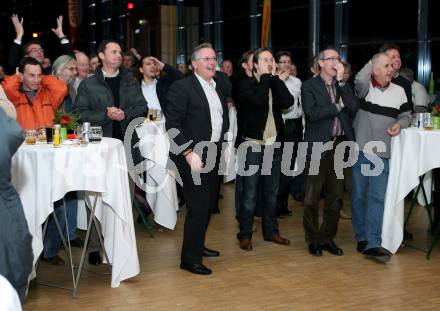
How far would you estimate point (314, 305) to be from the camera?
149 inches

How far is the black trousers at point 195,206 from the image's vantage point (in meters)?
4.37

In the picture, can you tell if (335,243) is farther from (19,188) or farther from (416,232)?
(19,188)

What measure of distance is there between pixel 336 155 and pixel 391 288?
1107 mm

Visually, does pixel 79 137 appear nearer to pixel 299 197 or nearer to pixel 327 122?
pixel 327 122

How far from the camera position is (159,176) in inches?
221

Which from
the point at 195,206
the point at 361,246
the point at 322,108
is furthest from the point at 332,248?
the point at 195,206

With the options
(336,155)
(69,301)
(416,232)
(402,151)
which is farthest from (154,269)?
(416,232)

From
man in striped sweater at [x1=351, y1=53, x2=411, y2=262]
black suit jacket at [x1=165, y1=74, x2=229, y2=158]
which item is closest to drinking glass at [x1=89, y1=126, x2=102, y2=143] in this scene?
black suit jacket at [x1=165, y1=74, x2=229, y2=158]

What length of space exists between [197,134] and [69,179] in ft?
3.26

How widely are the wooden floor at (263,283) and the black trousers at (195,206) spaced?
0.55 feet

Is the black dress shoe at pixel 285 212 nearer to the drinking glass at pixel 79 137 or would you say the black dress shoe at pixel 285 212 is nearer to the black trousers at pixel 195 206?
the black trousers at pixel 195 206

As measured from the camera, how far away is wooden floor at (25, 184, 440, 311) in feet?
12.5

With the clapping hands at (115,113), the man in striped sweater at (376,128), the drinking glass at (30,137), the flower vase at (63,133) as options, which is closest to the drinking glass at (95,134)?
the flower vase at (63,133)

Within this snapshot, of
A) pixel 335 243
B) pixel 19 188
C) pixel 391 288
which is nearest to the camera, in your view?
pixel 19 188
